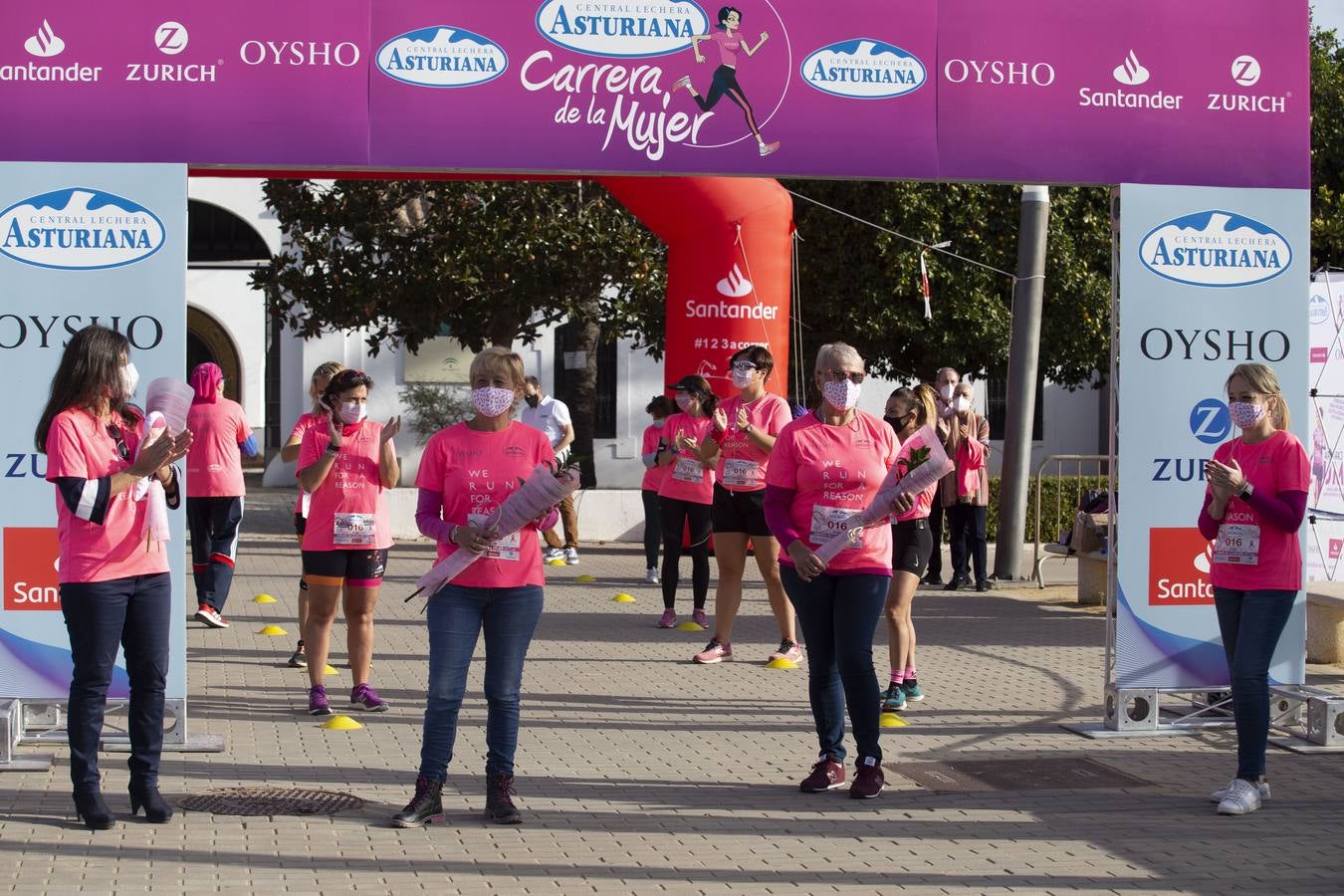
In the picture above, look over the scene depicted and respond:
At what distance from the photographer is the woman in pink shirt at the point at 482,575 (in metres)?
6.50

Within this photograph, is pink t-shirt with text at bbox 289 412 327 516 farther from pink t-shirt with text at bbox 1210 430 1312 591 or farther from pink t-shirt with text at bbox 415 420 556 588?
pink t-shirt with text at bbox 1210 430 1312 591

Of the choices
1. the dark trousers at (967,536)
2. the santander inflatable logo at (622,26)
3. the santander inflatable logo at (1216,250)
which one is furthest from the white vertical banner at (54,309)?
the dark trousers at (967,536)

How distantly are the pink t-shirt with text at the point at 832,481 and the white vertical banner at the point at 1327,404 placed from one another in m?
7.68

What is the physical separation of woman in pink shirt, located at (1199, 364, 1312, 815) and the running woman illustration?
2679mm

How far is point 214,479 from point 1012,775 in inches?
263

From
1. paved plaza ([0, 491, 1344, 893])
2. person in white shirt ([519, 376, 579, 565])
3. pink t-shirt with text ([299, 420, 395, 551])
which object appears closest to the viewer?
paved plaza ([0, 491, 1344, 893])

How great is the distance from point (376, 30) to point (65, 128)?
5.00 feet

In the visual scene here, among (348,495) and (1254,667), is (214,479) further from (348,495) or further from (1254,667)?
(1254,667)

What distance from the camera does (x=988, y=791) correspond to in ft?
24.5

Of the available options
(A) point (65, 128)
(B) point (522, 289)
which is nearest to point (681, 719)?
(A) point (65, 128)

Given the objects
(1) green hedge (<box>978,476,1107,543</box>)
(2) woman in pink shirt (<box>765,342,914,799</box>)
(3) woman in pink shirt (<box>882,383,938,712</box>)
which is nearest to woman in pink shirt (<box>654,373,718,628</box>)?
(3) woman in pink shirt (<box>882,383,938,712</box>)

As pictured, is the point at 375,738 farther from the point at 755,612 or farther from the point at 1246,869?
the point at 755,612

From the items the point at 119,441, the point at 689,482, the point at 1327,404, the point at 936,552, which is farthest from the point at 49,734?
the point at 1327,404

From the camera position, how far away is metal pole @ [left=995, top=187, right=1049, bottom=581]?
16.6m
